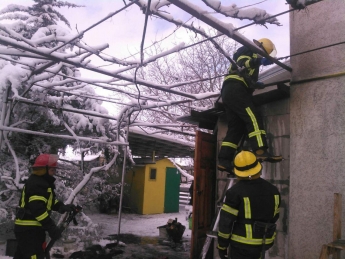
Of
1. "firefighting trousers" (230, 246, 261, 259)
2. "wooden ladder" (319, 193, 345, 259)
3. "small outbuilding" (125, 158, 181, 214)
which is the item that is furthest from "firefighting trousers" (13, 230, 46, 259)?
"small outbuilding" (125, 158, 181, 214)

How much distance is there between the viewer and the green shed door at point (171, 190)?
1549 centimetres

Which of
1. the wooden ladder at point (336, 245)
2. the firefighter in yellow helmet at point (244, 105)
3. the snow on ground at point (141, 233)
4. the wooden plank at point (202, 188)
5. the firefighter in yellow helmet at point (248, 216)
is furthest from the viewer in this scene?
the snow on ground at point (141, 233)

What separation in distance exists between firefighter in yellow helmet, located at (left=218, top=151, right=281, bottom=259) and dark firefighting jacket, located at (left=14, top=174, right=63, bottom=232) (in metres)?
2.17

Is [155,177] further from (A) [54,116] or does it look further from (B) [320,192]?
(B) [320,192]

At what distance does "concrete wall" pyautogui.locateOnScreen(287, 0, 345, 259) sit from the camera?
11.9ft

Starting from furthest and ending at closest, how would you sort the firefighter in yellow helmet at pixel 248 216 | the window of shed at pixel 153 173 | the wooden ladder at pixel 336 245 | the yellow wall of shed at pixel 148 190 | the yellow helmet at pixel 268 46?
1. the window of shed at pixel 153 173
2. the yellow wall of shed at pixel 148 190
3. the yellow helmet at pixel 268 46
4. the firefighter in yellow helmet at pixel 248 216
5. the wooden ladder at pixel 336 245

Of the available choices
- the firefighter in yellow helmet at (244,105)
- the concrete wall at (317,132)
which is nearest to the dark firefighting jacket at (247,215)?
the firefighter in yellow helmet at (244,105)

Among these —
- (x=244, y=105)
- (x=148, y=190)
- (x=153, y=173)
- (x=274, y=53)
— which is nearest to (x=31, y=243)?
(x=244, y=105)

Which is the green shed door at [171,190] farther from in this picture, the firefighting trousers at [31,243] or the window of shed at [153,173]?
the firefighting trousers at [31,243]

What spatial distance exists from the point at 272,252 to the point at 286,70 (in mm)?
2589

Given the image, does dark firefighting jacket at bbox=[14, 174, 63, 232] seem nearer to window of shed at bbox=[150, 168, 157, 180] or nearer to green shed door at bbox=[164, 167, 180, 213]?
window of shed at bbox=[150, 168, 157, 180]

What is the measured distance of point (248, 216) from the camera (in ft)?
9.74

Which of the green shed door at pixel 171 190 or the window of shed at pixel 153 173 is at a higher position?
the window of shed at pixel 153 173

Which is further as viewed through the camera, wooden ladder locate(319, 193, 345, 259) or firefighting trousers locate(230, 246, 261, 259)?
firefighting trousers locate(230, 246, 261, 259)
